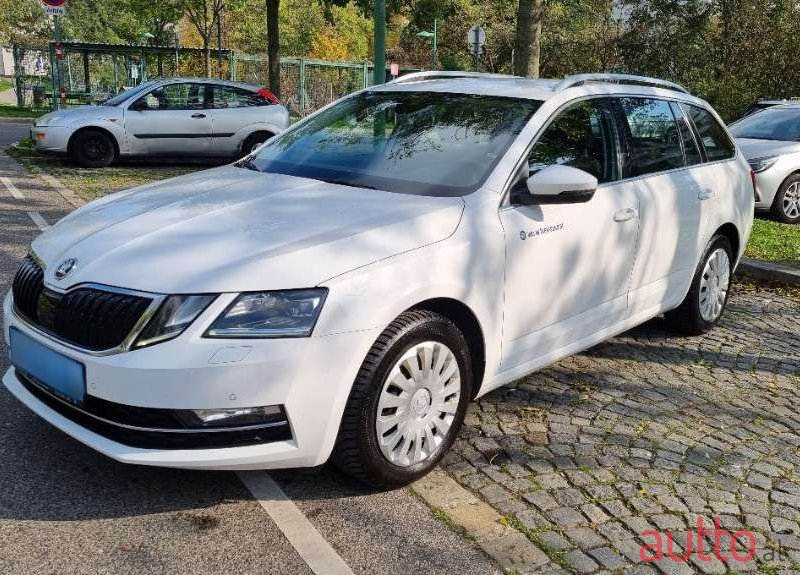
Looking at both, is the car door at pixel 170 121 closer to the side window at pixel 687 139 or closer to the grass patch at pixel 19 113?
the side window at pixel 687 139

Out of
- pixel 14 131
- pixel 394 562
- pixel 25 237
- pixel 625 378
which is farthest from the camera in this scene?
pixel 14 131

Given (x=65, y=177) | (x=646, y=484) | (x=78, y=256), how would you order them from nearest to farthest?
(x=78, y=256) → (x=646, y=484) → (x=65, y=177)

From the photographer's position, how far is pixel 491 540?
3.01 meters

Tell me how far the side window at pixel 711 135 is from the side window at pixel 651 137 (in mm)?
353

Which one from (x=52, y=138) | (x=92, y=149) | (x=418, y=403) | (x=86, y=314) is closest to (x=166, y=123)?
(x=92, y=149)

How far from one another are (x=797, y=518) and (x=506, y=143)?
2.07 m

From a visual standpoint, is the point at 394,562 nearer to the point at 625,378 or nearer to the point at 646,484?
the point at 646,484

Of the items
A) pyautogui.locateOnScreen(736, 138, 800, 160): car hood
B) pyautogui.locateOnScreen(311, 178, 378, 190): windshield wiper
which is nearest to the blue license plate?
pyautogui.locateOnScreen(311, 178, 378, 190): windshield wiper

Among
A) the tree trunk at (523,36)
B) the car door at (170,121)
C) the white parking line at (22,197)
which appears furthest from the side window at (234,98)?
the tree trunk at (523,36)

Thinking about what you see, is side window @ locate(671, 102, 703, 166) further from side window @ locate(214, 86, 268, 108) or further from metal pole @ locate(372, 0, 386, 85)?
side window @ locate(214, 86, 268, 108)

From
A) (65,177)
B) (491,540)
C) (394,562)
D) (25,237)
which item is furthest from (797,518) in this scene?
(65,177)

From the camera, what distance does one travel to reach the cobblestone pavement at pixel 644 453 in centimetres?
306

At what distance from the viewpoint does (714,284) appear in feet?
18.4

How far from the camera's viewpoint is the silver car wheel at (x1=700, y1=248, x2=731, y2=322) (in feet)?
17.9
